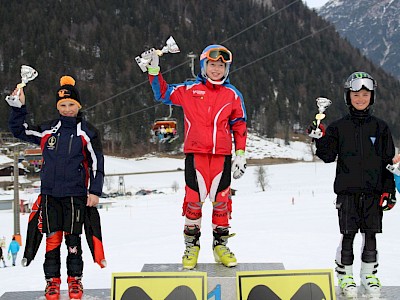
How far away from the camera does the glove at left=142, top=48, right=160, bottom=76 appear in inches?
178

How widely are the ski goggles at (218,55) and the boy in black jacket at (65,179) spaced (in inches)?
51.0

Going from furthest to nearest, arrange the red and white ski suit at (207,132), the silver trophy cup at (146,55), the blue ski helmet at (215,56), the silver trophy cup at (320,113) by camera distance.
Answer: the blue ski helmet at (215,56)
the red and white ski suit at (207,132)
the silver trophy cup at (146,55)
the silver trophy cup at (320,113)

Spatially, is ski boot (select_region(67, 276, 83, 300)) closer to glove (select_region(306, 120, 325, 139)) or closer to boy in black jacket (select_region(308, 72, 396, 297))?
boy in black jacket (select_region(308, 72, 396, 297))

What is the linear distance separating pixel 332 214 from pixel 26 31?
93225mm

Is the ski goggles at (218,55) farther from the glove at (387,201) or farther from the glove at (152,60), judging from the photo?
the glove at (387,201)

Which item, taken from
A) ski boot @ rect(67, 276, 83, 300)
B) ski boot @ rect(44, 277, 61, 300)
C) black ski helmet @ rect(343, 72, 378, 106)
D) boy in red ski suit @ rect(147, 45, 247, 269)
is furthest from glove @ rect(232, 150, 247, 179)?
ski boot @ rect(44, 277, 61, 300)

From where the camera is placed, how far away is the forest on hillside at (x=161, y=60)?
3430 inches

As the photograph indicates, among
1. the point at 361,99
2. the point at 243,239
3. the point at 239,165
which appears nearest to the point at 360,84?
the point at 361,99

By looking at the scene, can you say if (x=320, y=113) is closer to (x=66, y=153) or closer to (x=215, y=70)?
(x=215, y=70)

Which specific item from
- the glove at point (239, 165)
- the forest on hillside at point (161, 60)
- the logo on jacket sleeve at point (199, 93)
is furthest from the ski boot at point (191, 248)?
the forest on hillside at point (161, 60)

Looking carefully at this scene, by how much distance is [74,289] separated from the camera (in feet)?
13.9

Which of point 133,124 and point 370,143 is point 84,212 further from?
point 133,124

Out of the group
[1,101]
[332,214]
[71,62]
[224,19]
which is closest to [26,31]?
[71,62]

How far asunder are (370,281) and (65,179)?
2.74m
